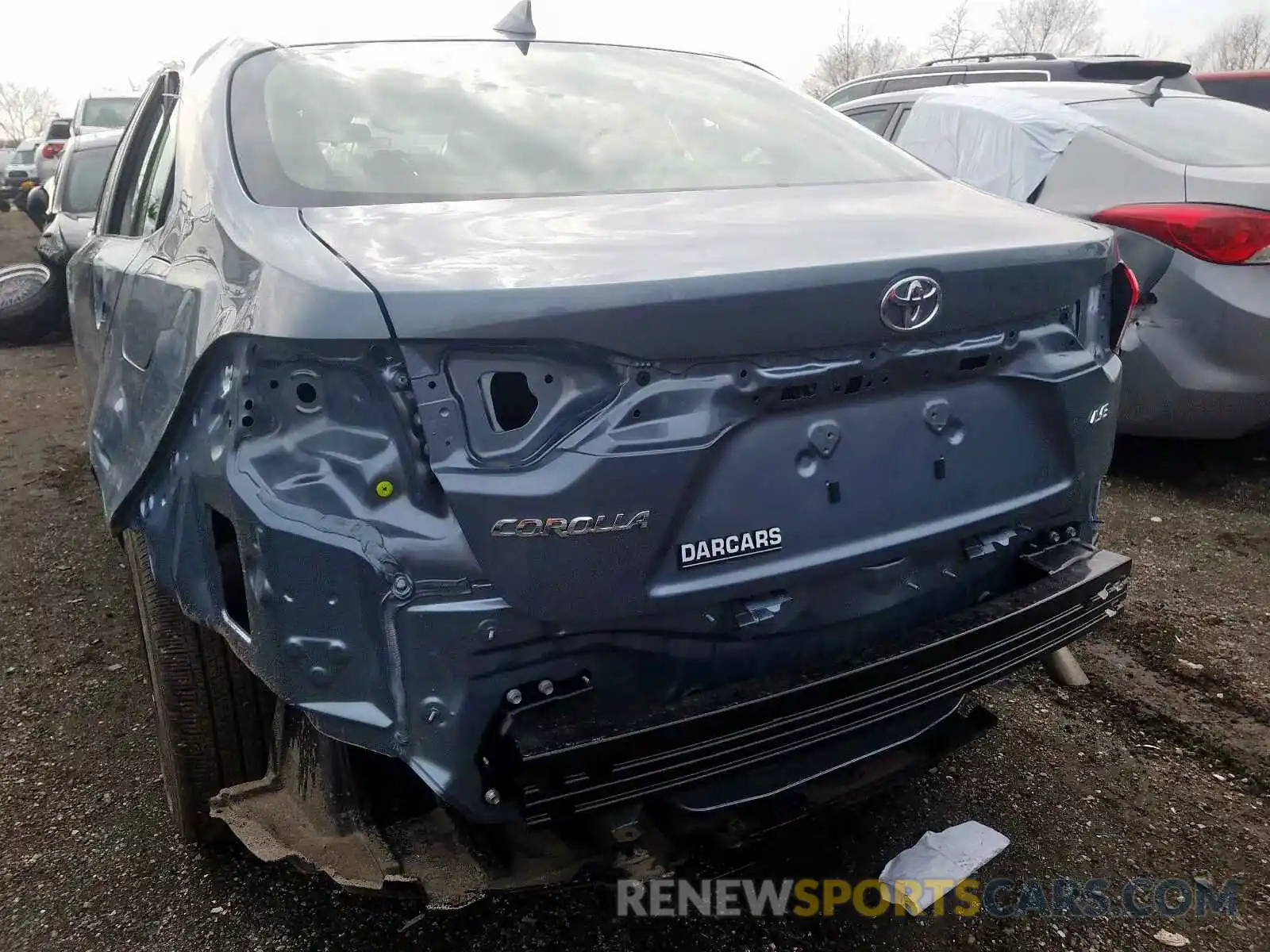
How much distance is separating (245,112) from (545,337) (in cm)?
112

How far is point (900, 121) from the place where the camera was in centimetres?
568

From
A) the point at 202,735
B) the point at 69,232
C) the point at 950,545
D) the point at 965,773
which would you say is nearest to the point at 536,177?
the point at 950,545

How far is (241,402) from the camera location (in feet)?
4.89

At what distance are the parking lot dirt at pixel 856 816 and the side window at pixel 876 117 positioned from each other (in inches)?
128

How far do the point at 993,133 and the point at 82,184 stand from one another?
246 inches

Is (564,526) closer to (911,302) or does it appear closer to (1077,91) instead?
(911,302)

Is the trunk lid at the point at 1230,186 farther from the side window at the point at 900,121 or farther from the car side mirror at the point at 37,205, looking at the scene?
the car side mirror at the point at 37,205

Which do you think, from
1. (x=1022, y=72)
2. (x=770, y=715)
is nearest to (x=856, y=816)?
(x=770, y=715)

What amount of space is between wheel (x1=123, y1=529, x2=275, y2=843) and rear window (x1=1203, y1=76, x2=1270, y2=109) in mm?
10129

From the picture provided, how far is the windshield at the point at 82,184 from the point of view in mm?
6945

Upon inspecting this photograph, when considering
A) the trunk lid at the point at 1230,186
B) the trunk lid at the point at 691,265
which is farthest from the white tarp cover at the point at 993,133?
the trunk lid at the point at 691,265

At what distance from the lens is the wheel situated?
2047 millimetres

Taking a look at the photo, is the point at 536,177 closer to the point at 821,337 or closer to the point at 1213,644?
the point at 821,337

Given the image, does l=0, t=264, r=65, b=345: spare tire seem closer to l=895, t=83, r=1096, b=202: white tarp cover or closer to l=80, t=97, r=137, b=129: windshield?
l=80, t=97, r=137, b=129: windshield
